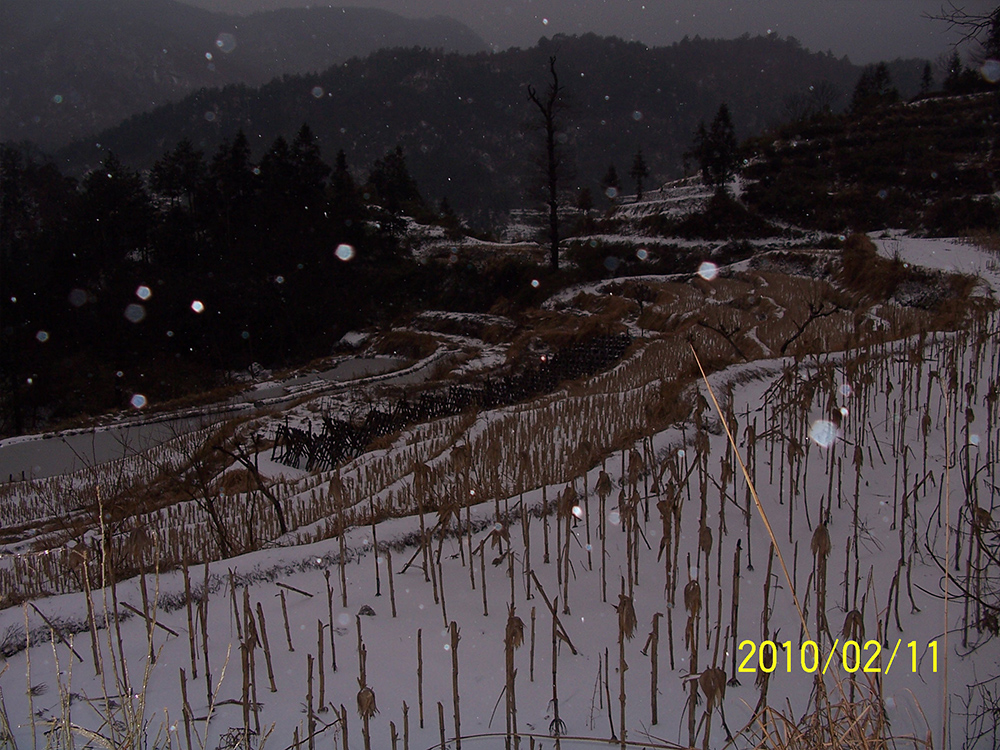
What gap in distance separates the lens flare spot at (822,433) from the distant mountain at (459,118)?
3830 inches

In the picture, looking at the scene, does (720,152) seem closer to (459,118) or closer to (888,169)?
(888,169)

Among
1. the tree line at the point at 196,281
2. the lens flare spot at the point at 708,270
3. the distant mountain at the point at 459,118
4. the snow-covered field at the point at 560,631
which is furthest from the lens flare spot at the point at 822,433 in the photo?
the distant mountain at the point at 459,118

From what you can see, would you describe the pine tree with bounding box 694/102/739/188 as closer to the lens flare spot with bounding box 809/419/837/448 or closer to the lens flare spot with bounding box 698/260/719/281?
the lens flare spot with bounding box 698/260/719/281

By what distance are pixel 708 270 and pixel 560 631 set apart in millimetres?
24848

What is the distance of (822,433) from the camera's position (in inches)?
191

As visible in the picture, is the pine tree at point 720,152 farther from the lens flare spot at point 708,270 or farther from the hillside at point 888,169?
the lens flare spot at point 708,270

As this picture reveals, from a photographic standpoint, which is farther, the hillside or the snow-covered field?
the hillside

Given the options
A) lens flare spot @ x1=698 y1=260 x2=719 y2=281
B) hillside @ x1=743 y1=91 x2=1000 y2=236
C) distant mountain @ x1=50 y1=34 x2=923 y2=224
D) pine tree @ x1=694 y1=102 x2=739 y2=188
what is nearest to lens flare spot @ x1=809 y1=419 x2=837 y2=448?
lens flare spot @ x1=698 y1=260 x2=719 y2=281

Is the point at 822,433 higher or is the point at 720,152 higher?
the point at 720,152

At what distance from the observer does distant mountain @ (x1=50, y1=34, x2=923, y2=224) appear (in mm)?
130125

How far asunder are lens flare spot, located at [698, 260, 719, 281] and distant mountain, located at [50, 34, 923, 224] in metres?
74.5

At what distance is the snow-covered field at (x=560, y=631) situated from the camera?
2.21 meters

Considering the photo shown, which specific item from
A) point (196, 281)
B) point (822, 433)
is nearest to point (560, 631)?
point (822, 433)

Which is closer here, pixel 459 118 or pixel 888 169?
pixel 888 169
